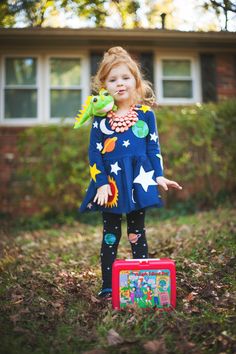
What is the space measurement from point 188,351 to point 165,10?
733 cm

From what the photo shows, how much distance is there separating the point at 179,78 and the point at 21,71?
381 centimetres

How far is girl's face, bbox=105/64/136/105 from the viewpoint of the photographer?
273 cm

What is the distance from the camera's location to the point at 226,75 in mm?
9375

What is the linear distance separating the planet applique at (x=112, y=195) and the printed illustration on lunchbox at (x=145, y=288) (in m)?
0.47

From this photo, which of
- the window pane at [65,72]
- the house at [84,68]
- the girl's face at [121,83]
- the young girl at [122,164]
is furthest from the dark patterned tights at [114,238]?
the window pane at [65,72]

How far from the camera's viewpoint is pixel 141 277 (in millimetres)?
2361

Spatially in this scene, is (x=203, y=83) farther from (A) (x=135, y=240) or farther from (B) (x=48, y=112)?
(A) (x=135, y=240)

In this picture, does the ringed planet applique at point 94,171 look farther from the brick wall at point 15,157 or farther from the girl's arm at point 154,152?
the brick wall at point 15,157

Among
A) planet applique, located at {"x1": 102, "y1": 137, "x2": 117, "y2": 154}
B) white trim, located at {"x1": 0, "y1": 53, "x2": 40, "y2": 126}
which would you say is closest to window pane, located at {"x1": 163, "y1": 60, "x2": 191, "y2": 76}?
white trim, located at {"x1": 0, "y1": 53, "x2": 40, "y2": 126}

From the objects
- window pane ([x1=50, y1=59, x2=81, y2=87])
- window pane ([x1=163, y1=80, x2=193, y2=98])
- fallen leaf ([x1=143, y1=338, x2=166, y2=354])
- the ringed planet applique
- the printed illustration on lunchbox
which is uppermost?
window pane ([x1=50, y1=59, x2=81, y2=87])

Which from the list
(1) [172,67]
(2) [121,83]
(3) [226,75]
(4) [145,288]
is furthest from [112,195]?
(3) [226,75]

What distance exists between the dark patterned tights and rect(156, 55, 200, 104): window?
275 inches

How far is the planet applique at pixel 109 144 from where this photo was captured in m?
2.67

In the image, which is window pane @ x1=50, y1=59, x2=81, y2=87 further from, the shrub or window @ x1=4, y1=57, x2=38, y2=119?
the shrub
